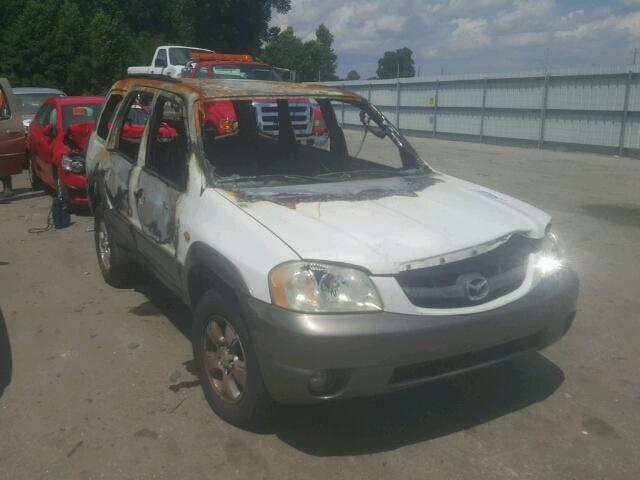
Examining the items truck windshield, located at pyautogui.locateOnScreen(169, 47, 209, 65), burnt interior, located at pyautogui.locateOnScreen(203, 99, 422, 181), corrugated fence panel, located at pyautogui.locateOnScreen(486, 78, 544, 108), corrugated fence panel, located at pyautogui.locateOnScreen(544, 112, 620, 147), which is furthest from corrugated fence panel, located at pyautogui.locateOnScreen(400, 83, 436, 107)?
burnt interior, located at pyautogui.locateOnScreen(203, 99, 422, 181)

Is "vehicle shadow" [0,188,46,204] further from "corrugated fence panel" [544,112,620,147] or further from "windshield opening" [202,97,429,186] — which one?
"corrugated fence panel" [544,112,620,147]

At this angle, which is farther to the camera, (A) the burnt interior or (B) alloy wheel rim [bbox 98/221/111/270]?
(B) alloy wheel rim [bbox 98/221/111/270]

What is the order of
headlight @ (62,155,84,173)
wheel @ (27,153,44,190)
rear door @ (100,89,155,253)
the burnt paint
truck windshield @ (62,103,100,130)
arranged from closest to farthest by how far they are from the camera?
the burnt paint
rear door @ (100,89,155,253)
headlight @ (62,155,84,173)
truck windshield @ (62,103,100,130)
wheel @ (27,153,44,190)

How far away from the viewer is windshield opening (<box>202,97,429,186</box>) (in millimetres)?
4148

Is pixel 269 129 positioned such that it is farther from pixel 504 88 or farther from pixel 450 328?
pixel 504 88

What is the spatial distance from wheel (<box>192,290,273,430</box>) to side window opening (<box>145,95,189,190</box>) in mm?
1025

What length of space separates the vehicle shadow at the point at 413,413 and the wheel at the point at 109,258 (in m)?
2.54

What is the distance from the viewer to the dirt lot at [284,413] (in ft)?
10.2

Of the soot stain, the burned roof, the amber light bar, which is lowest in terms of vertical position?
the soot stain

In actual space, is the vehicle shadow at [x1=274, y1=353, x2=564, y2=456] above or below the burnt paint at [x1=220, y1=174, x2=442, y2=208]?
below

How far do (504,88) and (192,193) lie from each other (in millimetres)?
19406

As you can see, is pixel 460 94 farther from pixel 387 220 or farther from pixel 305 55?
pixel 305 55

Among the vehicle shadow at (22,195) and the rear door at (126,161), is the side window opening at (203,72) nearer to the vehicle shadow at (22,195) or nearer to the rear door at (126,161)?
the vehicle shadow at (22,195)

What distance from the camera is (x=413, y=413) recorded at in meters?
3.57
